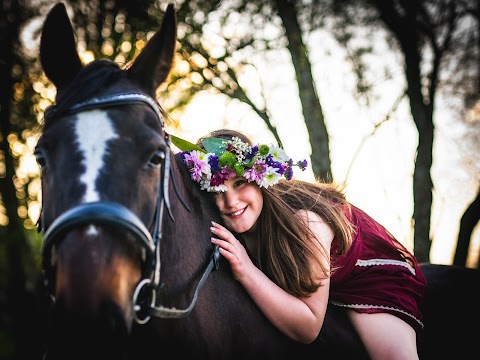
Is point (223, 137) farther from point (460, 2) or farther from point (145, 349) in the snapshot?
point (460, 2)

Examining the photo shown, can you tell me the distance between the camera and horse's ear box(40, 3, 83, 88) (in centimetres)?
214

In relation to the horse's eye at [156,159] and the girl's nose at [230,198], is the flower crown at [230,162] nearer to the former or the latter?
the girl's nose at [230,198]

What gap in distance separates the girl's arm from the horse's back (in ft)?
4.92

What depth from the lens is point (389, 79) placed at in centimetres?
884

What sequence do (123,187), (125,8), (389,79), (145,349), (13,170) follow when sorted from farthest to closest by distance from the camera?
(13,170)
(389,79)
(125,8)
(145,349)
(123,187)

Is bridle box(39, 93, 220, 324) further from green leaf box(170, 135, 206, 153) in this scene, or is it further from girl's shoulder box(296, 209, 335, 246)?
girl's shoulder box(296, 209, 335, 246)

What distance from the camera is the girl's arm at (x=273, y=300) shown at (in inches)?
92.7

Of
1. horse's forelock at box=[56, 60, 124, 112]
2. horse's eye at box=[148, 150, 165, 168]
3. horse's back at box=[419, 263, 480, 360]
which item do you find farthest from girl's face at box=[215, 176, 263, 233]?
horse's back at box=[419, 263, 480, 360]

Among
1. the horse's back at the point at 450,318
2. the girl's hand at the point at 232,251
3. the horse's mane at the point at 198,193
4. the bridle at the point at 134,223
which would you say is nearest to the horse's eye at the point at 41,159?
the bridle at the point at 134,223

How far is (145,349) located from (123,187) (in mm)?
878

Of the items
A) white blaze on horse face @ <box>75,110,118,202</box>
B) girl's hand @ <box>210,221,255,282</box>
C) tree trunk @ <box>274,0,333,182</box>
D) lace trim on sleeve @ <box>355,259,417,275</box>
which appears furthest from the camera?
tree trunk @ <box>274,0,333,182</box>

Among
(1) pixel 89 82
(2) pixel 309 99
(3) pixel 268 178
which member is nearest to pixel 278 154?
(3) pixel 268 178

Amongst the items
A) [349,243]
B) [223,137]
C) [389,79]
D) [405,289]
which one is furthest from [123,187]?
[389,79]

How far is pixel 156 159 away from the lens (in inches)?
70.2
